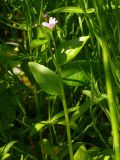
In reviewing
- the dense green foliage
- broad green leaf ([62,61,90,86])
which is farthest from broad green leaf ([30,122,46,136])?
broad green leaf ([62,61,90,86])

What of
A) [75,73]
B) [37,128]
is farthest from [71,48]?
[37,128]

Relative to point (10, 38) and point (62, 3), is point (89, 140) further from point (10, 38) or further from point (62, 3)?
point (10, 38)

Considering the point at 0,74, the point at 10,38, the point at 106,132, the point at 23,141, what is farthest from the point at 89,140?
the point at 10,38

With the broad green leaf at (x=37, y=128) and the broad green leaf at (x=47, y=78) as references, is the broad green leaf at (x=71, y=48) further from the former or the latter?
the broad green leaf at (x=37, y=128)

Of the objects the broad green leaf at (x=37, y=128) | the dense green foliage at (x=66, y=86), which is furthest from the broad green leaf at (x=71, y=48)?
the broad green leaf at (x=37, y=128)

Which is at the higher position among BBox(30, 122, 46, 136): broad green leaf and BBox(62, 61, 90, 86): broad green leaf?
BBox(62, 61, 90, 86): broad green leaf

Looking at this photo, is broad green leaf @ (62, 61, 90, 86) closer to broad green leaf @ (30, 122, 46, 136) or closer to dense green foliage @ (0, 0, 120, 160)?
dense green foliage @ (0, 0, 120, 160)
